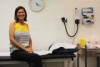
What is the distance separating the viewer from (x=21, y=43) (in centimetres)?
335

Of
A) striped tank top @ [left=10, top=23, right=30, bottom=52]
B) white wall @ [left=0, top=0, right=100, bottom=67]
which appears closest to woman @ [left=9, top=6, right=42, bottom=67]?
striped tank top @ [left=10, top=23, right=30, bottom=52]

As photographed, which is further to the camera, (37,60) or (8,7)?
(8,7)

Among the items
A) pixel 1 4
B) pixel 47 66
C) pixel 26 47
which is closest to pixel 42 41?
pixel 47 66

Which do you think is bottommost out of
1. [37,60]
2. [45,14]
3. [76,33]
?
[37,60]

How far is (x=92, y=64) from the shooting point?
A: 4301mm

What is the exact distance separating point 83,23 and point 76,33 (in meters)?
0.24

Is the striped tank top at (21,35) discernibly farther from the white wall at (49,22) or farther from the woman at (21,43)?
the white wall at (49,22)

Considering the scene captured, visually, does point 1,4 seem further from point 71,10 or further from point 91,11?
point 91,11

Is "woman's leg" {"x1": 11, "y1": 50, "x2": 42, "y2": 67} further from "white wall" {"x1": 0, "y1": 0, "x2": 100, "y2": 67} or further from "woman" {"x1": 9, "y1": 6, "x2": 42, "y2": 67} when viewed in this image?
"white wall" {"x1": 0, "y1": 0, "x2": 100, "y2": 67}

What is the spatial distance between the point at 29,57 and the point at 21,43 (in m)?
0.30

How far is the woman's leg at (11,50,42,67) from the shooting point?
317 centimetres

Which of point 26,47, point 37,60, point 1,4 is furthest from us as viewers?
point 1,4

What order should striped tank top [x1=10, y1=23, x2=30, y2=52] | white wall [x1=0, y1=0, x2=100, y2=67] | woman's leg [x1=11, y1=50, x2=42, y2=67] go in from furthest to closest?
1. white wall [x1=0, y1=0, x2=100, y2=67]
2. striped tank top [x1=10, y1=23, x2=30, y2=52]
3. woman's leg [x1=11, y1=50, x2=42, y2=67]

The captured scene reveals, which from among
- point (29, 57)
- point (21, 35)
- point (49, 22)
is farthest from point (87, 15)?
point (29, 57)
